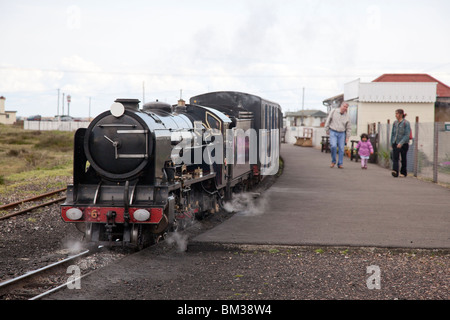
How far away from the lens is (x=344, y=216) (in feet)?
34.4

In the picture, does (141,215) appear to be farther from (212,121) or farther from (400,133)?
(400,133)

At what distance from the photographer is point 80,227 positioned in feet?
26.5

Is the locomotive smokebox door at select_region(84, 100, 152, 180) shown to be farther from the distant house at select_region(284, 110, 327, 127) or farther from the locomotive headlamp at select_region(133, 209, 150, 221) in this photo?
the distant house at select_region(284, 110, 327, 127)

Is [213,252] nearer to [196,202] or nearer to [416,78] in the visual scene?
[196,202]

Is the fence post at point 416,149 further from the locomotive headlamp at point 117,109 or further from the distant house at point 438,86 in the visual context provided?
the distant house at point 438,86

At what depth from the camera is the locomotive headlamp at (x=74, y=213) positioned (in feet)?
25.4

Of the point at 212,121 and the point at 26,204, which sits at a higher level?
the point at 212,121

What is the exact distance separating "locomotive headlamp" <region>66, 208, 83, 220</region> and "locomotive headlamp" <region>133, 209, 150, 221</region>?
81 centimetres

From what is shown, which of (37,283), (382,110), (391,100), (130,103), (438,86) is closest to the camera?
(37,283)

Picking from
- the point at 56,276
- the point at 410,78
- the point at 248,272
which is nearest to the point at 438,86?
the point at 410,78

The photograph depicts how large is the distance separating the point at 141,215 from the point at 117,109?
1588mm

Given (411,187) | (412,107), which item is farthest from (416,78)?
(411,187)

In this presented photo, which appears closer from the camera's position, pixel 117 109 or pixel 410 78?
pixel 117 109
